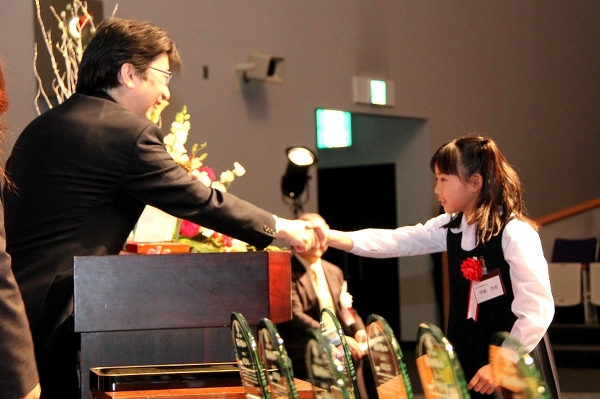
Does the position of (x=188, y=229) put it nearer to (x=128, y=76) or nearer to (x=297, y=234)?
(x=297, y=234)

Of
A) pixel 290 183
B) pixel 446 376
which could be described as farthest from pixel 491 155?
pixel 290 183

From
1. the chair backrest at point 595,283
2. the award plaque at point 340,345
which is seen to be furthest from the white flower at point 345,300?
the chair backrest at point 595,283

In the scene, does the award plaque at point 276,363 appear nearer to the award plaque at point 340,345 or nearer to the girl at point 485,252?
the award plaque at point 340,345

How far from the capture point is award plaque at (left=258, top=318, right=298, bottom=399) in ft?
4.08

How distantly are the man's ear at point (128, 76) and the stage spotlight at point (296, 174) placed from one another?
4.38m

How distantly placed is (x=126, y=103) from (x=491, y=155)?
122 centimetres

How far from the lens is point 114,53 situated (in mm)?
2338

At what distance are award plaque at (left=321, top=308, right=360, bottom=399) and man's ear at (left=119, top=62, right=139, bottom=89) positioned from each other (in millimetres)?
1000

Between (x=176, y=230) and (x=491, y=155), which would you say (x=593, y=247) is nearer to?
(x=491, y=155)

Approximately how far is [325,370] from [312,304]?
3.36 metres

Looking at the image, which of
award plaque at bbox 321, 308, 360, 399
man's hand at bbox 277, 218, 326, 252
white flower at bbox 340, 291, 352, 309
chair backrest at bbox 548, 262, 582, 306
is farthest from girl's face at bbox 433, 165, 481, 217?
chair backrest at bbox 548, 262, 582, 306

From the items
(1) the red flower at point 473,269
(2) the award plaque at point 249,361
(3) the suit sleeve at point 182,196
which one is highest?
(3) the suit sleeve at point 182,196

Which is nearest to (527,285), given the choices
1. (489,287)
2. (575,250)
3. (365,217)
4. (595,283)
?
(489,287)

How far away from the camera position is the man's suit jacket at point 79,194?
2074 mm
